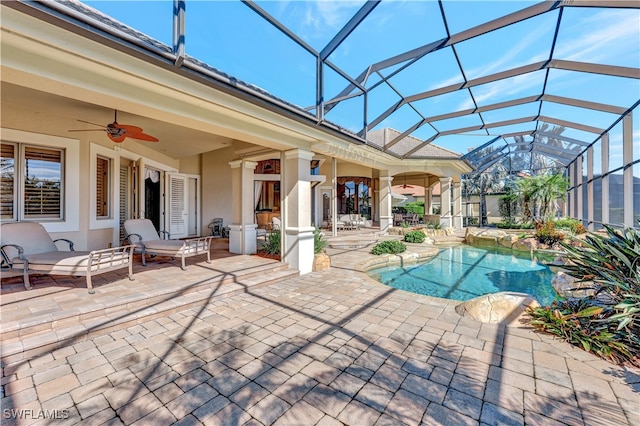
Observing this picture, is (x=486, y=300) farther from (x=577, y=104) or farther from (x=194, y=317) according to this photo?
(x=577, y=104)

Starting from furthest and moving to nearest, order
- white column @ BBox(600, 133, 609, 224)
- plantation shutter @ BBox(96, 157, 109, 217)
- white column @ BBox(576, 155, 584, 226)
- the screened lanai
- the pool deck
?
white column @ BBox(576, 155, 584, 226) < white column @ BBox(600, 133, 609, 224) < plantation shutter @ BBox(96, 157, 109, 217) < the screened lanai < the pool deck

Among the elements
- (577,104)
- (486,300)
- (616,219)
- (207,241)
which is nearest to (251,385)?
(486,300)

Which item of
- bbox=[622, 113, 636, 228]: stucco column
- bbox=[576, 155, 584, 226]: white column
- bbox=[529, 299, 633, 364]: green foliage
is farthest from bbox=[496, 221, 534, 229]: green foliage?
bbox=[529, 299, 633, 364]: green foliage

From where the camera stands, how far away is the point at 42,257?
439cm

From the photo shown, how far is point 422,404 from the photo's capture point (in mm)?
2254

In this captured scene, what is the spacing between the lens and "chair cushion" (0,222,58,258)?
4.48 meters

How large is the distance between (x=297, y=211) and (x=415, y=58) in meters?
4.69

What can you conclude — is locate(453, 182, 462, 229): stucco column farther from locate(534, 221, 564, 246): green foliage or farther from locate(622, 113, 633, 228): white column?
locate(622, 113, 633, 228): white column

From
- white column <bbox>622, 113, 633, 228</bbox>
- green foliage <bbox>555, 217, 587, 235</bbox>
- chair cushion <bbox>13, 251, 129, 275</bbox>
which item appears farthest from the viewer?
green foliage <bbox>555, 217, 587, 235</bbox>

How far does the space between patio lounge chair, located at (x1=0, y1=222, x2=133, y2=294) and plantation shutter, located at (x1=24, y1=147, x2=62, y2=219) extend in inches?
36.5

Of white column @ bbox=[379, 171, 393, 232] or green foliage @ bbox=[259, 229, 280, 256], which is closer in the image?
green foliage @ bbox=[259, 229, 280, 256]

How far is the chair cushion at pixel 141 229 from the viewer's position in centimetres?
646

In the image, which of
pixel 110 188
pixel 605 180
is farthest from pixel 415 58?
pixel 605 180

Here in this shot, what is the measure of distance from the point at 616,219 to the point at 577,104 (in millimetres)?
4999
